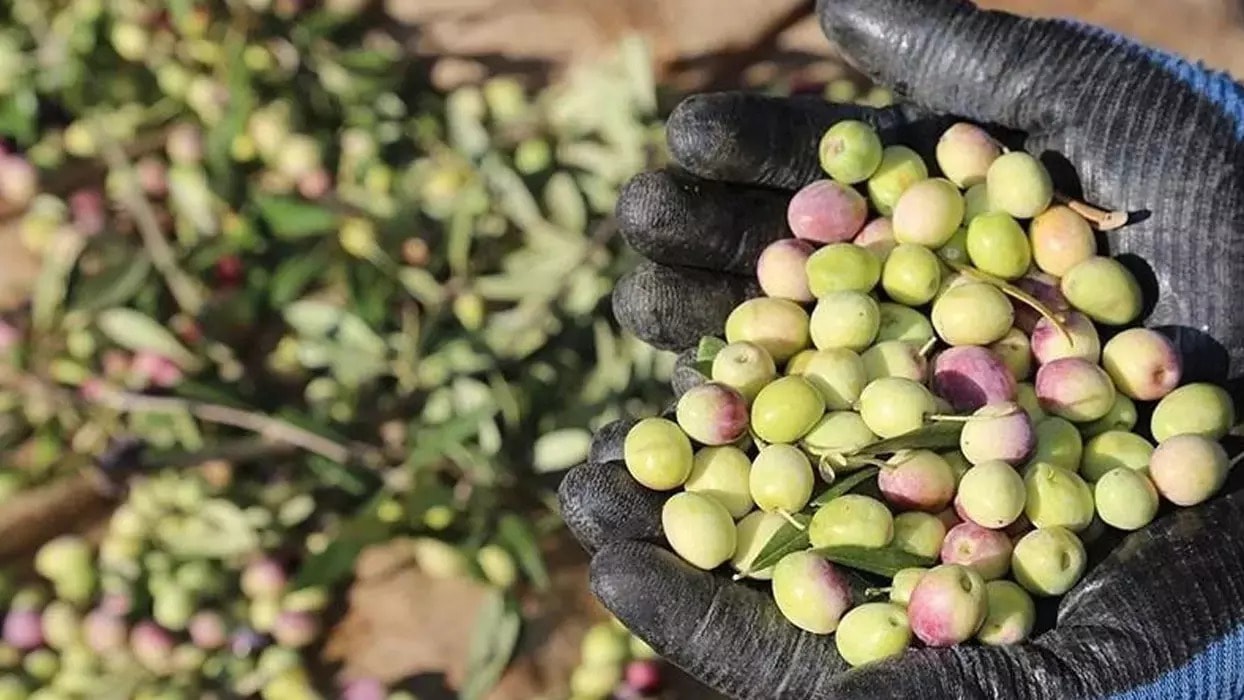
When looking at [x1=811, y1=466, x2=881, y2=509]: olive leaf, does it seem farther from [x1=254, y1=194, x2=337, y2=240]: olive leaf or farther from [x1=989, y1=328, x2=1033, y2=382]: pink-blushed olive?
[x1=254, y1=194, x2=337, y2=240]: olive leaf

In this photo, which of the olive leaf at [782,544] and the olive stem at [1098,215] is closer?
the olive leaf at [782,544]

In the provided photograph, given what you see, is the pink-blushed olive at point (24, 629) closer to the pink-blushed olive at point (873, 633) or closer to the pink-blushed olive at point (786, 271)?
the pink-blushed olive at point (786, 271)

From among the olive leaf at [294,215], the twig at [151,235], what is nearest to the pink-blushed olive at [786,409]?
the olive leaf at [294,215]

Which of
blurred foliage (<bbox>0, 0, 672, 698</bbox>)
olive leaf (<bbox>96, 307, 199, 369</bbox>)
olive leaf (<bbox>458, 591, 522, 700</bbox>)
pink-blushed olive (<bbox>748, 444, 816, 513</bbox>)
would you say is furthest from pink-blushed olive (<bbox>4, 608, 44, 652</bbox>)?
pink-blushed olive (<bbox>748, 444, 816, 513</bbox>)

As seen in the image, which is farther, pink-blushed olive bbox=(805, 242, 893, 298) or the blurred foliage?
the blurred foliage

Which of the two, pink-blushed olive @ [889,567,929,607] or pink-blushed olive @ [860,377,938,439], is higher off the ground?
pink-blushed olive @ [860,377,938,439]
